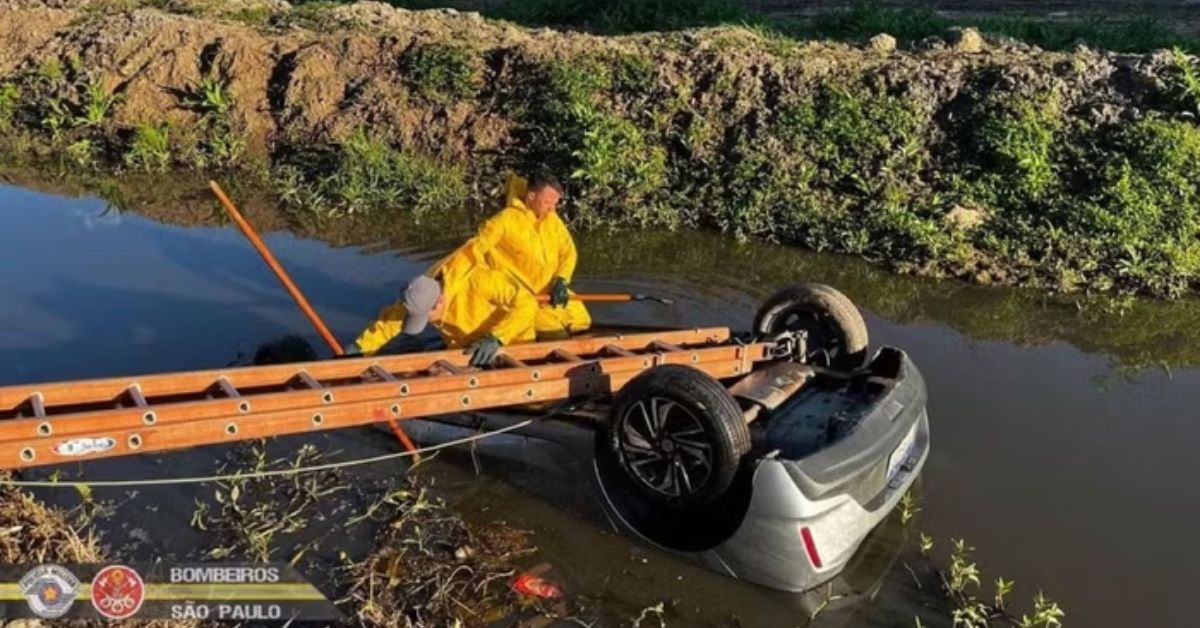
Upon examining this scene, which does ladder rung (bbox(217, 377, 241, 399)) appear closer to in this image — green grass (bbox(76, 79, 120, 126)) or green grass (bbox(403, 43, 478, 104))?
green grass (bbox(403, 43, 478, 104))

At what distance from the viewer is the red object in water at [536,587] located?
5297mm

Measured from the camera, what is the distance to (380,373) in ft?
18.2

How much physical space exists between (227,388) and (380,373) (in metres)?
0.76

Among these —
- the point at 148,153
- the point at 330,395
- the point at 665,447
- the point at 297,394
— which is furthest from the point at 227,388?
the point at 148,153

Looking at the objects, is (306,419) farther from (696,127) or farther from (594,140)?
(696,127)

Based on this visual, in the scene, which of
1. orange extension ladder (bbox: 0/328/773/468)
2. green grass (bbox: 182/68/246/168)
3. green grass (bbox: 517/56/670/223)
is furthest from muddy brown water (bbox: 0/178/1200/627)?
green grass (bbox: 182/68/246/168)

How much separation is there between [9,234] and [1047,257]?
950 cm

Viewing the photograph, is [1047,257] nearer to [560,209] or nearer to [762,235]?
[762,235]

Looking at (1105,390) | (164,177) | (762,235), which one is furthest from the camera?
(164,177)

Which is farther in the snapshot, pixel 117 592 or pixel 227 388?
pixel 227 388

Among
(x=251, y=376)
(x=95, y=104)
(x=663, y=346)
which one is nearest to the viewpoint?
(x=251, y=376)

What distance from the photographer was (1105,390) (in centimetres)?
743

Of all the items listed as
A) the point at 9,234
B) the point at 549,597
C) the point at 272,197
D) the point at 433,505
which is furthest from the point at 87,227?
the point at 549,597

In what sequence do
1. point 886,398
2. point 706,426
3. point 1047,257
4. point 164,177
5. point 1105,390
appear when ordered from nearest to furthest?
point 706,426 < point 886,398 < point 1105,390 < point 1047,257 < point 164,177
